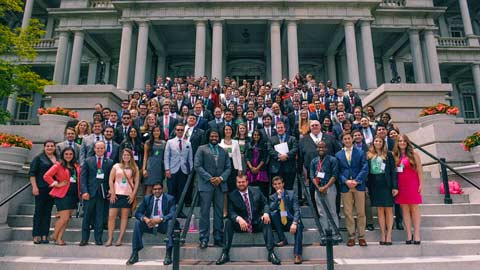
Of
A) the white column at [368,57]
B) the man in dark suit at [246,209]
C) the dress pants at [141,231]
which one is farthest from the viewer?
the white column at [368,57]

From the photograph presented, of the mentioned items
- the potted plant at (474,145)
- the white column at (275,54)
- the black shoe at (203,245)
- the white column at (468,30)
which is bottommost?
the black shoe at (203,245)

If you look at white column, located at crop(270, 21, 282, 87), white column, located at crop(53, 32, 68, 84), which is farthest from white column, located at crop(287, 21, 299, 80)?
white column, located at crop(53, 32, 68, 84)

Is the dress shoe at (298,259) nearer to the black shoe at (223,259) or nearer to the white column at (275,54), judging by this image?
the black shoe at (223,259)

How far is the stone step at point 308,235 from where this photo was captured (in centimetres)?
613

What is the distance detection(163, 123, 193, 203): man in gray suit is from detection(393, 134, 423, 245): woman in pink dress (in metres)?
4.48

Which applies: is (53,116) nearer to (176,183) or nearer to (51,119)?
(51,119)

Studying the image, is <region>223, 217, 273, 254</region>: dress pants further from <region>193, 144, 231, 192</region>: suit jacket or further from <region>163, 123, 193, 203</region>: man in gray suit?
<region>163, 123, 193, 203</region>: man in gray suit

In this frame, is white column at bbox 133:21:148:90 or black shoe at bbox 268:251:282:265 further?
white column at bbox 133:21:148:90

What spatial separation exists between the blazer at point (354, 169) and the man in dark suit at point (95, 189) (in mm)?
A: 4870

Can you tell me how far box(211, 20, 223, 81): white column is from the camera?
21125 millimetres

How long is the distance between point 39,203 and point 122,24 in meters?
20.2

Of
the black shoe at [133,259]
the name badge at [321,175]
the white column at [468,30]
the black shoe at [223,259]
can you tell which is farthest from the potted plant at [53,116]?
the white column at [468,30]

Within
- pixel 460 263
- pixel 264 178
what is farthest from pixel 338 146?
pixel 460 263

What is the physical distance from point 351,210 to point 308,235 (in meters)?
1.00
